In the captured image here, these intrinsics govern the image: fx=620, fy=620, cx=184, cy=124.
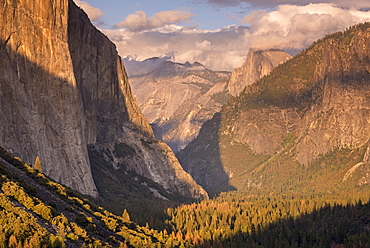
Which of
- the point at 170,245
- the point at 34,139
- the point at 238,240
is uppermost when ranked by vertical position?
the point at 34,139

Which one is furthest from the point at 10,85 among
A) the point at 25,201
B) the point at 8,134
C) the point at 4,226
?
the point at 4,226

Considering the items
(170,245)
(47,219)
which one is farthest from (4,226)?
(170,245)

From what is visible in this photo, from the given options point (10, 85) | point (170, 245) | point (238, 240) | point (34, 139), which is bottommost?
point (238, 240)

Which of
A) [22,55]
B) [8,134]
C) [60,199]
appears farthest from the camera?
[22,55]

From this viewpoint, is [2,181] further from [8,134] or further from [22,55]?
[22,55]

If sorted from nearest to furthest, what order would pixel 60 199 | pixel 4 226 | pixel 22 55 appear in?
pixel 4 226 → pixel 60 199 → pixel 22 55

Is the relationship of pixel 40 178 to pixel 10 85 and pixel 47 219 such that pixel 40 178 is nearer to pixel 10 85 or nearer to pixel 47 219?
pixel 47 219

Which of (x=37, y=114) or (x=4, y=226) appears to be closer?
(x=4, y=226)

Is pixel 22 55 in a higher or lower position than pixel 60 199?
higher

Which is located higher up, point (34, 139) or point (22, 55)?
point (22, 55)
